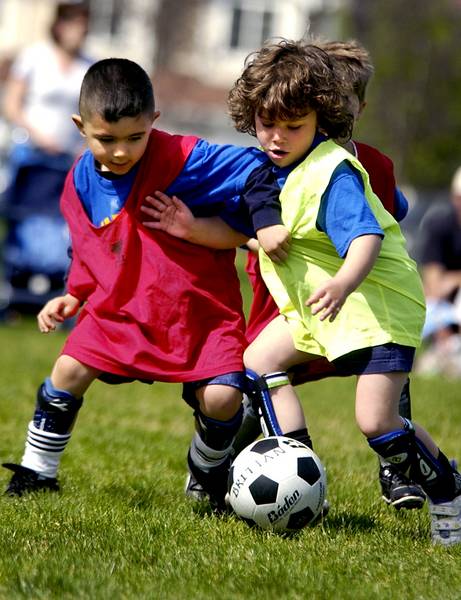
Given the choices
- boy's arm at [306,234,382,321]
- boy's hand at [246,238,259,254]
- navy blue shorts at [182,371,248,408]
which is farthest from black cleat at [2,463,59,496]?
boy's arm at [306,234,382,321]

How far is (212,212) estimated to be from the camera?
4652 mm

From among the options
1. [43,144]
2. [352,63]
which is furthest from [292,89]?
[43,144]

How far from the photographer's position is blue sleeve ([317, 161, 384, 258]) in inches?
160

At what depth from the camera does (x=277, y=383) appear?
448 centimetres

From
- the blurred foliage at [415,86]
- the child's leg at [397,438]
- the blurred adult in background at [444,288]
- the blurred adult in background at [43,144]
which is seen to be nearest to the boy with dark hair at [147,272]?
the child's leg at [397,438]

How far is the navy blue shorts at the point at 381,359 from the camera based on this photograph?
13.7 ft

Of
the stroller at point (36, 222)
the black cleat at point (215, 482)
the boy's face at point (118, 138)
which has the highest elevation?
the boy's face at point (118, 138)

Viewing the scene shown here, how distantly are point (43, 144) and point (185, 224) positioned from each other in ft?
21.8

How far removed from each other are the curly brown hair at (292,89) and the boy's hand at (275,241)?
396mm

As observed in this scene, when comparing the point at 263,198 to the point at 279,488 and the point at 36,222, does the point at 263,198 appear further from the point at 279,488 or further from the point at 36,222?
the point at 36,222

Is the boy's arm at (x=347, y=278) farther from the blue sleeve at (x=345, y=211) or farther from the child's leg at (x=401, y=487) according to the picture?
the child's leg at (x=401, y=487)

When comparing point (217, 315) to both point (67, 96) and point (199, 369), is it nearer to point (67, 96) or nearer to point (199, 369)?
point (199, 369)

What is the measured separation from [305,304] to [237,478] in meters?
0.68

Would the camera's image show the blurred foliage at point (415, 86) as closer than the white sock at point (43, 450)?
No
